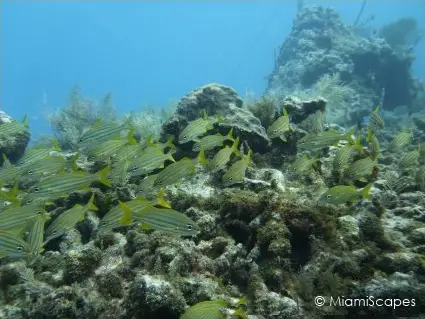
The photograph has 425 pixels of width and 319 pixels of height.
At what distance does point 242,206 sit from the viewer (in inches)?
198

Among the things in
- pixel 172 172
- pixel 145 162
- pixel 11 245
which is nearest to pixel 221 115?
pixel 145 162

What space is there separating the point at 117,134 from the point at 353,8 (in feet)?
626

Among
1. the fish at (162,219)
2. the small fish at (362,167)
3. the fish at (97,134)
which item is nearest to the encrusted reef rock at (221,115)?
the small fish at (362,167)

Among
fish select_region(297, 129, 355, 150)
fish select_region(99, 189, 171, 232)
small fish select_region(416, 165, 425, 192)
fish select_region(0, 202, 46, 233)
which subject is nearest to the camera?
fish select_region(99, 189, 171, 232)

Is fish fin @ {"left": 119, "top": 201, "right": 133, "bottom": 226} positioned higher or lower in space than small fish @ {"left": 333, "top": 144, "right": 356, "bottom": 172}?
lower

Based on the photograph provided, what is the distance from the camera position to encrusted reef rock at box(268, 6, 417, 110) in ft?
73.0

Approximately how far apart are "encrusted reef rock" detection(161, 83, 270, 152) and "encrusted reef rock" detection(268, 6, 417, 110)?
1183 cm

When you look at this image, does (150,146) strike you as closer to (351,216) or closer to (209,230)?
(209,230)

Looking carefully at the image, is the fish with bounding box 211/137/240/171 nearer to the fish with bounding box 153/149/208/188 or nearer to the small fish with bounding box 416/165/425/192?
the fish with bounding box 153/149/208/188

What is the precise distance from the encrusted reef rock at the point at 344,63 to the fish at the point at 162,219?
18671 mm

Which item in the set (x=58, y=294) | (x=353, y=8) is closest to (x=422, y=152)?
(x=58, y=294)

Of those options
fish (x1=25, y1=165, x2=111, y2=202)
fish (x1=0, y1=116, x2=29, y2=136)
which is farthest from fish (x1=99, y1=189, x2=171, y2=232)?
fish (x1=0, y1=116, x2=29, y2=136)

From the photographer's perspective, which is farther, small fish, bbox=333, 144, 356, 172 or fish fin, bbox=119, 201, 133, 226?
small fish, bbox=333, 144, 356, 172

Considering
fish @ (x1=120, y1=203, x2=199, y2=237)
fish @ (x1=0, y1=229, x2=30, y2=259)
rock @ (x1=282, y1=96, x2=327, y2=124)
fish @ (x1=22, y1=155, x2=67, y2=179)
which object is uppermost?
rock @ (x1=282, y1=96, x2=327, y2=124)
